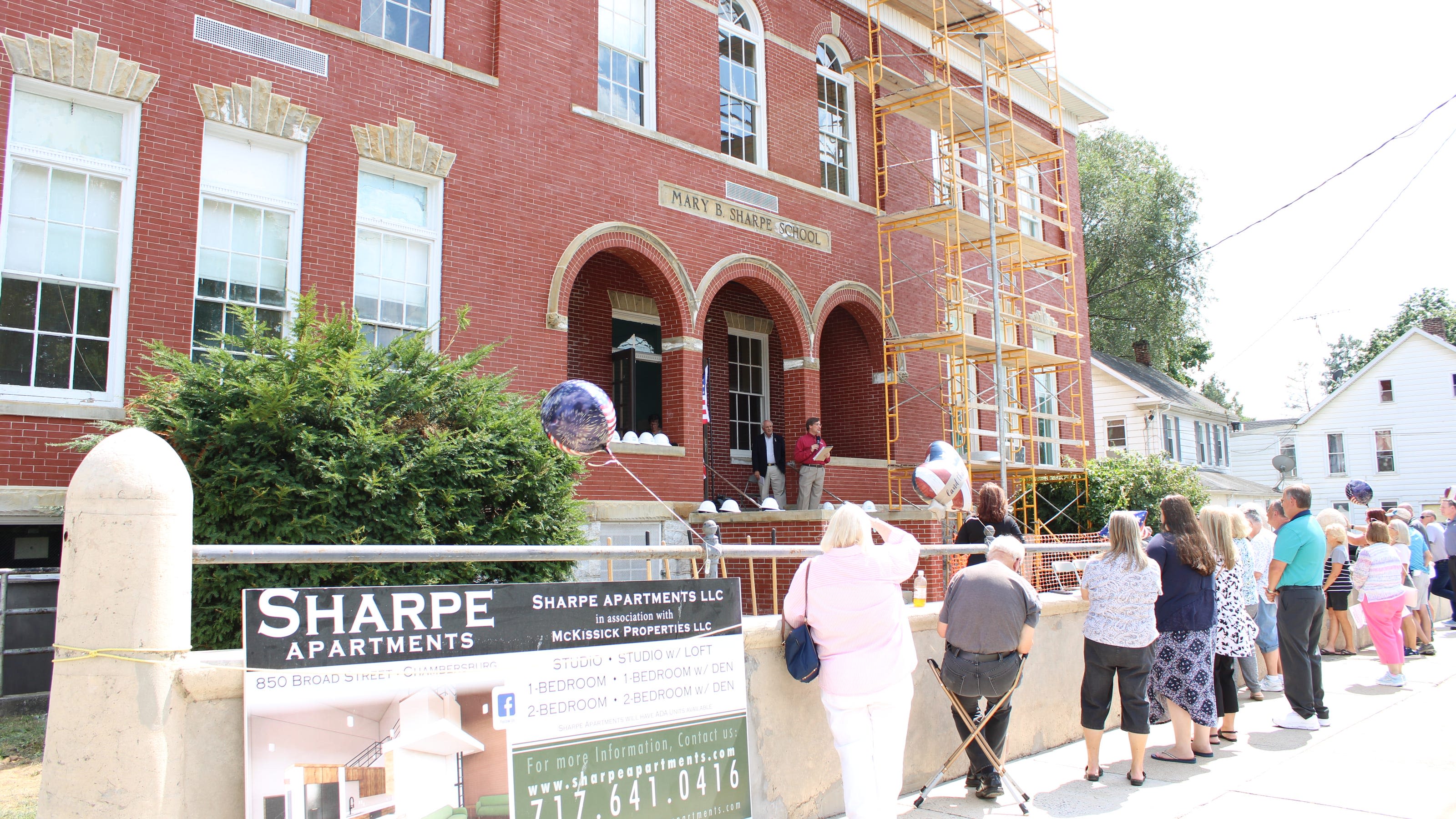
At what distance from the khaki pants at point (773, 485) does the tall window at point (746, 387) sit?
1231mm

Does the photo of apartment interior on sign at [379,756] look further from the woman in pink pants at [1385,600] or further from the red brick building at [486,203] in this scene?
the woman in pink pants at [1385,600]

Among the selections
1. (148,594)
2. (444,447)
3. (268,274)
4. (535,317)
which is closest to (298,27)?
(268,274)

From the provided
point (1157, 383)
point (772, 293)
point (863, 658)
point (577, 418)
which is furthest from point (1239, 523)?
point (1157, 383)

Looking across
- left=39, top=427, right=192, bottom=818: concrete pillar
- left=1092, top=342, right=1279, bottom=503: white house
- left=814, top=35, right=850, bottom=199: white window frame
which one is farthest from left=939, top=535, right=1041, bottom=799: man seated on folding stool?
left=1092, top=342, right=1279, bottom=503: white house

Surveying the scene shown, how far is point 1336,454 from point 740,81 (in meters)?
36.1

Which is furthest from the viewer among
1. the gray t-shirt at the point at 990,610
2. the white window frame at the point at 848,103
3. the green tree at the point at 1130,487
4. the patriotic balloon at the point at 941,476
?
the green tree at the point at 1130,487

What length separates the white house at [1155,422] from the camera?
33469 mm

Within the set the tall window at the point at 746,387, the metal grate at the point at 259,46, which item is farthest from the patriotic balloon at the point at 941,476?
the metal grate at the point at 259,46

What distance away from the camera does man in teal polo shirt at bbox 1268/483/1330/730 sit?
8.08 metres

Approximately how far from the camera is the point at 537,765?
13.8 ft

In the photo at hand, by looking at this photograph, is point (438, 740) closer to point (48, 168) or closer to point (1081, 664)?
point (1081, 664)

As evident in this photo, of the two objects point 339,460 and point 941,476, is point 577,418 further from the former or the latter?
point 941,476

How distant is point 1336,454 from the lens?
4056 cm

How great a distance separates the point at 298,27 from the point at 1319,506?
43.5 m
